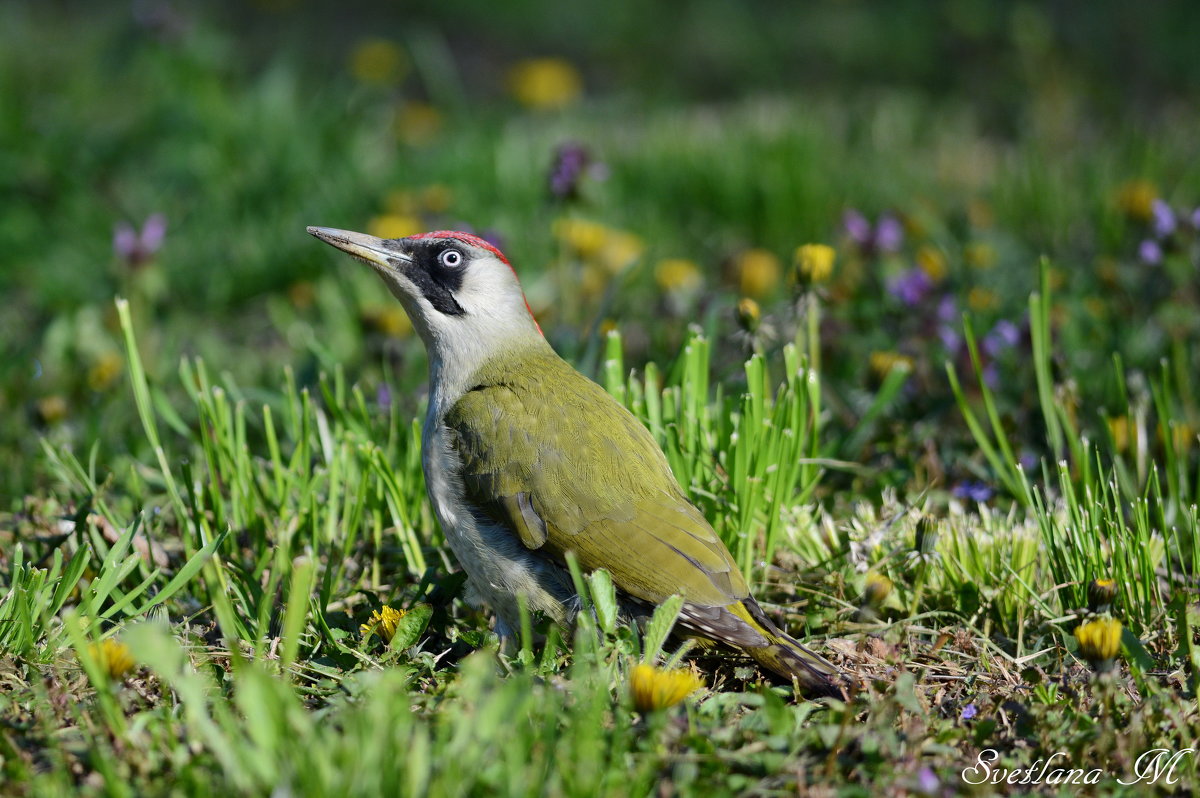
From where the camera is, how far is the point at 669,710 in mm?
2408

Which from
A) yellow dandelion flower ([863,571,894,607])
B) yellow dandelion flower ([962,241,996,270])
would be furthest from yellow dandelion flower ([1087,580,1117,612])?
yellow dandelion flower ([962,241,996,270])

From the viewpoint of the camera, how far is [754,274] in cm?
500

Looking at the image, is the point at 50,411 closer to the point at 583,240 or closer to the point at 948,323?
the point at 583,240

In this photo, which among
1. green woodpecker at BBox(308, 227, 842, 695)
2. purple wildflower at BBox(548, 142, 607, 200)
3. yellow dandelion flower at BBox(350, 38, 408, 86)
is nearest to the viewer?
green woodpecker at BBox(308, 227, 842, 695)

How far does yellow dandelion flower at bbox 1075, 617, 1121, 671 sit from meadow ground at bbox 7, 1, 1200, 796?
0.03ft

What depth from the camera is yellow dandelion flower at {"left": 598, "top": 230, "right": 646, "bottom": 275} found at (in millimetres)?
5160

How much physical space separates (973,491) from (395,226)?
255 centimetres

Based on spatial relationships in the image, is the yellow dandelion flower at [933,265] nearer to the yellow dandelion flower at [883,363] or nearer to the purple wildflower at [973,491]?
the yellow dandelion flower at [883,363]

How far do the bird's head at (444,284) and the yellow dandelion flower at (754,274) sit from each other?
1872 millimetres

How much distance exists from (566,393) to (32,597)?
Result: 1.29 m

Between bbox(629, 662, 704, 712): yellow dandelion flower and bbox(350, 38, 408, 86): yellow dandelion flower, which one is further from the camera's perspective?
bbox(350, 38, 408, 86): yellow dandelion flower

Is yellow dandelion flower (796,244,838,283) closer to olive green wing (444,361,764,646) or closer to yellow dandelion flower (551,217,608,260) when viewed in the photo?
olive green wing (444,361,764,646)

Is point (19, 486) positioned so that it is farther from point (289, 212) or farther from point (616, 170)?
point (616, 170)

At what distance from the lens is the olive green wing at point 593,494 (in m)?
2.72
